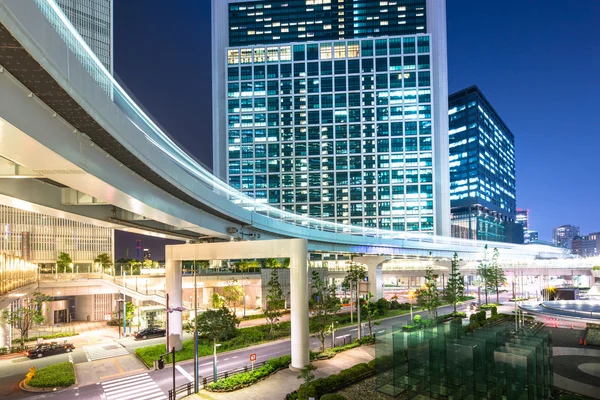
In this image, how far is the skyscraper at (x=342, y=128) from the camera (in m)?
115

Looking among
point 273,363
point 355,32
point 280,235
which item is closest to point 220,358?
point 273,363

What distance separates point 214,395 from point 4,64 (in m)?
19.2

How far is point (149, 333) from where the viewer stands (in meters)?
40.9

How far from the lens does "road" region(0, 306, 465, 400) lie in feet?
77.1

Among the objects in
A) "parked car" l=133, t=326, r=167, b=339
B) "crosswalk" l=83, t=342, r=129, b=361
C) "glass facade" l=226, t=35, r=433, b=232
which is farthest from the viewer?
"glass facade" l=226, t=35, r=433, b=232

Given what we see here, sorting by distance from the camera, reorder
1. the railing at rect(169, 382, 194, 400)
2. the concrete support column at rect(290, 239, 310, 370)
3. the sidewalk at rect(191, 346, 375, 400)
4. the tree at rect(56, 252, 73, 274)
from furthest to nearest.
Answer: the tree at rect(56, 252, 73, 274) → the concrete support column at rect(290, 239, 310, 370) → the railing at rect(169, 382, 194, 400) → the sidewalk at rect(191, 346, 375, 400)

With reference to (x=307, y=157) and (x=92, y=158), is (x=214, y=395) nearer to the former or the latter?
(x=92, y=158)

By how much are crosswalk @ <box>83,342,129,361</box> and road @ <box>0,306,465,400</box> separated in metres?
0.51

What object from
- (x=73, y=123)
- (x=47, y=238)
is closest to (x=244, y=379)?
(x=73, y=123)

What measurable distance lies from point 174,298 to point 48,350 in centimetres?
1118

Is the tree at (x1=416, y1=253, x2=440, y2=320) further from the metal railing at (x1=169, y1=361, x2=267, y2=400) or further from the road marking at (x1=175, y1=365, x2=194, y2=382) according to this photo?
the road marking at (x1=175, y1=365, x2=194, y2=382)

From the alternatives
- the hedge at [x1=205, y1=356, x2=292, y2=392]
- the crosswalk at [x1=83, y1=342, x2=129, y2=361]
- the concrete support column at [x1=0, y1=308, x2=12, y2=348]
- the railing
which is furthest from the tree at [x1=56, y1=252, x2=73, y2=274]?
the hedge at [x1=205, y1=356, x2=292, y2=392]

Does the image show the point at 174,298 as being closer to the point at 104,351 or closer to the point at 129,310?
the point at 104,351

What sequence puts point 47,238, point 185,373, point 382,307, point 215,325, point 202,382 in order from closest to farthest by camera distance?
1. point 202,382
2. point 185,373
3. point 215,325
4. point 382,307
5. point 47,238
